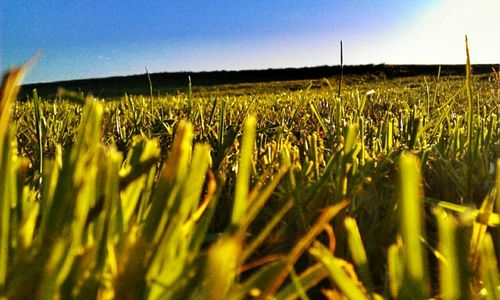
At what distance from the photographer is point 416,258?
304 mm

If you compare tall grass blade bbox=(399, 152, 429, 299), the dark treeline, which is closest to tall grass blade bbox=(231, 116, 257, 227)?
tall grass blade bbox=(399, 152, 429, 299)

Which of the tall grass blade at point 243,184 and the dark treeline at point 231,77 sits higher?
the tall grass blade at point 243,184

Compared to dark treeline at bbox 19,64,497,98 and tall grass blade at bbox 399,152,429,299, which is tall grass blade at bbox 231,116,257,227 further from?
dark treeline at bbox 19,64,497,98

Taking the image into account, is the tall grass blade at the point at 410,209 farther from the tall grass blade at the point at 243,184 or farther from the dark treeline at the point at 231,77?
the dark treeline at the point at 231,77

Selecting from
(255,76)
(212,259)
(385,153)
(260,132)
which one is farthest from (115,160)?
(255,76)

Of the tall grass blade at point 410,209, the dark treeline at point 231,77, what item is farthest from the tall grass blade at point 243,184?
the dark treeline at point 231,77

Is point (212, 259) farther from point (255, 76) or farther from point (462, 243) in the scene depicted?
point (255, 76)

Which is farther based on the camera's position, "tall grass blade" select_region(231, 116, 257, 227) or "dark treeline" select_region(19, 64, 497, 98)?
"dark treeline" select_region(19, 64, 497, 98)

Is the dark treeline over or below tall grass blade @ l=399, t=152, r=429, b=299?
below

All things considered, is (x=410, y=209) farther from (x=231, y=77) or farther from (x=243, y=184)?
(x=231, y=77)

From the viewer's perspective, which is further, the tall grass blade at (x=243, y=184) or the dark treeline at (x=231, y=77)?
the dark treeline at (x=231, y=77)

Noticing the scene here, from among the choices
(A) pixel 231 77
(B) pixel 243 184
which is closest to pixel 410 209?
(B) pixel 243 184

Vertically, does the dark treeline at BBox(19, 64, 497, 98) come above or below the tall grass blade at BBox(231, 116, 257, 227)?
below

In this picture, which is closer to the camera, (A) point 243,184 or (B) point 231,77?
(A) point 243,184
